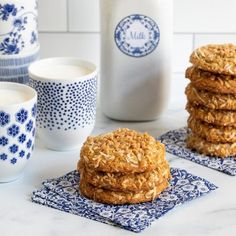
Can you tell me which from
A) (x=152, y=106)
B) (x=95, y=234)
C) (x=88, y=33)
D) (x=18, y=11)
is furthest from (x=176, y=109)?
(x=95, y=234)

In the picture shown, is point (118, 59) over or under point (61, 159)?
over

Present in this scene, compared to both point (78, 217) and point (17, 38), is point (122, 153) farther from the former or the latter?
point (17, 38)

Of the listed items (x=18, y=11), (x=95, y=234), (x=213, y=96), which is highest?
(x=18, y=11)

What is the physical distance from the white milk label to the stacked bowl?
14 centimetres

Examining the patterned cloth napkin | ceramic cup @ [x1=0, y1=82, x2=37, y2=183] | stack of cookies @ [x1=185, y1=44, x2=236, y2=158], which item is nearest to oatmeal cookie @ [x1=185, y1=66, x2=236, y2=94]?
stack of cookies @ [x1=185, y1=44, x2=236, y2=158]

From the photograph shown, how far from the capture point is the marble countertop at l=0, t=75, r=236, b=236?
0.90 m

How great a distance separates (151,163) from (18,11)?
1.10ft

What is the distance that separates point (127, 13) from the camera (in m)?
1.18

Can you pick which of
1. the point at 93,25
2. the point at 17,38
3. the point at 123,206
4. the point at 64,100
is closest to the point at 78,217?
the point at 123,206

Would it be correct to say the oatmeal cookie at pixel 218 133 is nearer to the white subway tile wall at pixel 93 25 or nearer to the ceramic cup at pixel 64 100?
the ceramic cup at pixel 64 100

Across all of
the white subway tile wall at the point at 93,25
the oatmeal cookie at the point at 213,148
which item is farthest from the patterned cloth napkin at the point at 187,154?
the white subway tile wall at the point at 93,25

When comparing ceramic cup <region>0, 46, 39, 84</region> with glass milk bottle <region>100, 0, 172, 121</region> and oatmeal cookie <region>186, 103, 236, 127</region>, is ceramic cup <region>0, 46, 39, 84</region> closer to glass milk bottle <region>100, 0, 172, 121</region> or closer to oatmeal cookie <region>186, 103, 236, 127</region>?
glass milk bottle <region>100, 0, 172, 121</region>

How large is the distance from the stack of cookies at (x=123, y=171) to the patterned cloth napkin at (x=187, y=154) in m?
0.12

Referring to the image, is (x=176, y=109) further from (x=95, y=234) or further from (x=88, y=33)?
(x=95, y=234)
